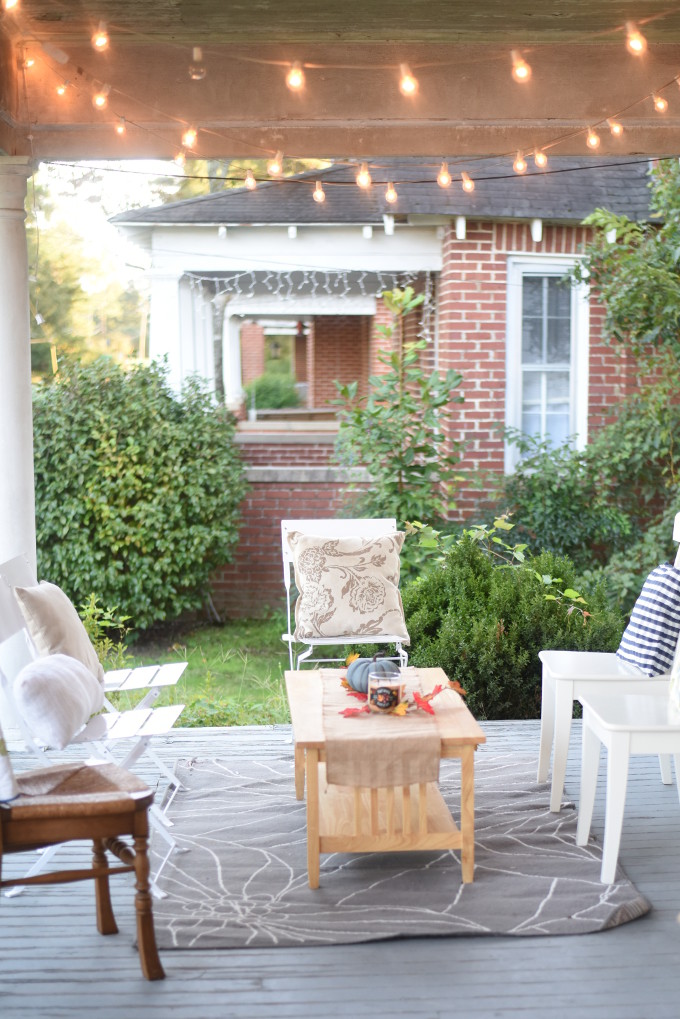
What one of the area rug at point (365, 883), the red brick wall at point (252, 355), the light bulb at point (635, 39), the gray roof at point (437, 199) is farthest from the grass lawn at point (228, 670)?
the red brick wall at point (252, 355)

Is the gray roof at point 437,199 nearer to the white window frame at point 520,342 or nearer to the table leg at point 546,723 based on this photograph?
the white window frame at point 520,342

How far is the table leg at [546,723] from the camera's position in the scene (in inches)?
163

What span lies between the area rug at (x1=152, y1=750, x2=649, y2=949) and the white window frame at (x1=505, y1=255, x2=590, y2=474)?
12.9 ft

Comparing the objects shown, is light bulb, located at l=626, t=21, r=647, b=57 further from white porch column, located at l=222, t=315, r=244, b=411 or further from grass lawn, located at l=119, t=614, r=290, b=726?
white porch column, located at l=222, t=315, r=244, b=411

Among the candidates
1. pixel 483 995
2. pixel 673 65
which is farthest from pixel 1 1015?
pixel 673 65

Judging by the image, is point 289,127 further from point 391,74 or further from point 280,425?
point 280,425

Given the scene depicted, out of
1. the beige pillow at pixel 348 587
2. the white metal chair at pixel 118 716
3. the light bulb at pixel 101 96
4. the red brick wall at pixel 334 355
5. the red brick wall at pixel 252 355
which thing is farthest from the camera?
the red brick wall at pixel 252 355

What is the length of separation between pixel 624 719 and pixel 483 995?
40.3 inches

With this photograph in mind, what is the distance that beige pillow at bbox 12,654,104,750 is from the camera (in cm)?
336

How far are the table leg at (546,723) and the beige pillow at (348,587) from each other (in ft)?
3.53


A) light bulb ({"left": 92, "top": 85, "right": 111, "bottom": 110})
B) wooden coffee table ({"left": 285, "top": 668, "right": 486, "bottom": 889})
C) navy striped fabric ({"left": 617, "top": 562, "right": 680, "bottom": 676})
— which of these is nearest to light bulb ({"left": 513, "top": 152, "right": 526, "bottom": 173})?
light bulb ({"left": 92, "top": 85, "right": 111, "bottom": 110})

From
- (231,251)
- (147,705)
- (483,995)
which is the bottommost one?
(483,995)

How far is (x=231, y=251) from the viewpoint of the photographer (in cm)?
791

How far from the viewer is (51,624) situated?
390cm
